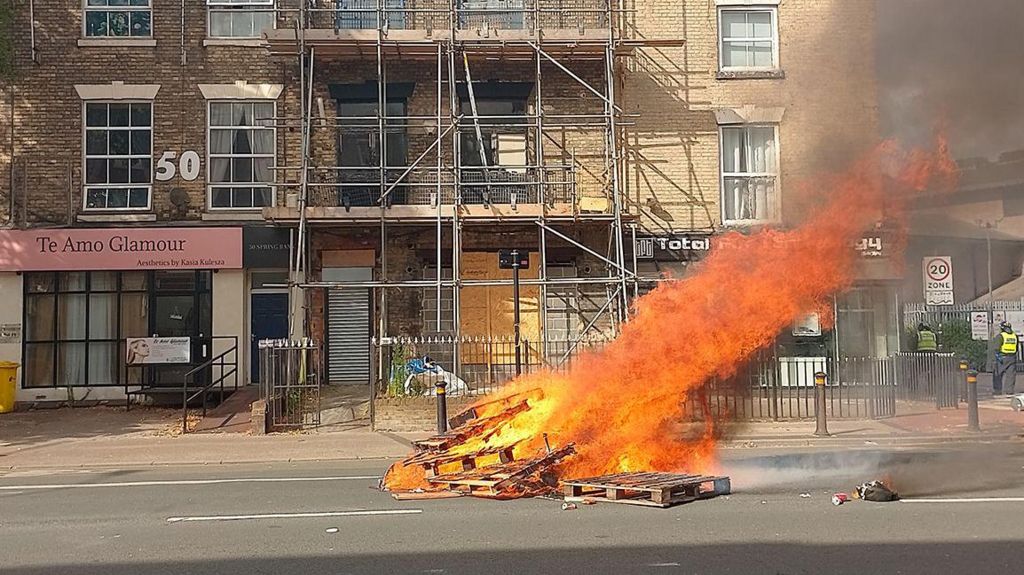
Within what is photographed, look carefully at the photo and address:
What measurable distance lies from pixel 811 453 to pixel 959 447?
2.14m

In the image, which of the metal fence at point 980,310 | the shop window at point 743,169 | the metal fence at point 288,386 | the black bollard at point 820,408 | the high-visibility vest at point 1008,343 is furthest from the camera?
the metal fence at point 980,310

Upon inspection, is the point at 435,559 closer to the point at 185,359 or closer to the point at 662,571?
the point at 662,571

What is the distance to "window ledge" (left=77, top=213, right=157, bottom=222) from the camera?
18312mm

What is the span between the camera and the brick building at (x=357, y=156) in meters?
18.2

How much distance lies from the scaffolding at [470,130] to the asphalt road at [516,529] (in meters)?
7.89

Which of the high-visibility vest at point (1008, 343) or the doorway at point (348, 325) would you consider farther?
the doorway at point (348, 325)

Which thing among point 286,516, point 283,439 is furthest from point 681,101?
point 286,516

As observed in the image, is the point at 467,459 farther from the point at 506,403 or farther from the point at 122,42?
the point at 122,42

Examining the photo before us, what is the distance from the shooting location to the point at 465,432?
9820 mm

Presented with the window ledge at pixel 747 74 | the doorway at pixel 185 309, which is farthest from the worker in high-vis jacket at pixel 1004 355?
the doorway at pixel 185 309

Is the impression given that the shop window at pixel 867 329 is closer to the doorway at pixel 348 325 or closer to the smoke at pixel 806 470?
the smoke at pixel 806 470

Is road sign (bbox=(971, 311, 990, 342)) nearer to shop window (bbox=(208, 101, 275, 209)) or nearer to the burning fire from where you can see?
the burning fire

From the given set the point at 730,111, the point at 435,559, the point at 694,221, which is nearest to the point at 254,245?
the point at 694,221

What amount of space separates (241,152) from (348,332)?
458 cm
